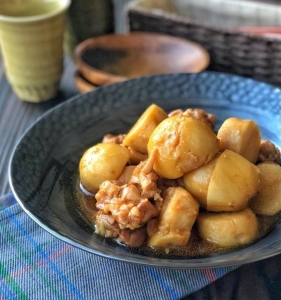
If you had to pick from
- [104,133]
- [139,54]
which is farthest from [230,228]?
[139,54]

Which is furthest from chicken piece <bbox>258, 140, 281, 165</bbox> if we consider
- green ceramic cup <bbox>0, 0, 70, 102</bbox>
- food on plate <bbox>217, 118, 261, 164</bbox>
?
green ceramic cup <bbox>0, 0, 70, 102</bbox>

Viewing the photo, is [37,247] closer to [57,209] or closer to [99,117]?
[57,209]

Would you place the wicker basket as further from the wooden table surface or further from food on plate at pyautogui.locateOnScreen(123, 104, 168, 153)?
food on plate at pyautogui.locateOnScreen(123, 104, 168, 153)

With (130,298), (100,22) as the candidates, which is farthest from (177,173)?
(100,22)

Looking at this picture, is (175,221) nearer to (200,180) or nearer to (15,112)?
(200,180)

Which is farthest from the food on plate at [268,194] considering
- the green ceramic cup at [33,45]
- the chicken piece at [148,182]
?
the green ceramic cup at [33,45]

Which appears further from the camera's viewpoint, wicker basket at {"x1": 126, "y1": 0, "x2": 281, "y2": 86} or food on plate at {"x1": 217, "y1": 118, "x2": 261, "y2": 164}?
wicker basket at {"x1": 126, "y1": 0, "x2": 281, "y2": 86}
